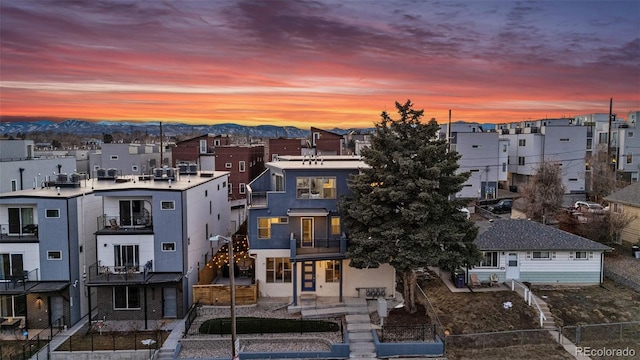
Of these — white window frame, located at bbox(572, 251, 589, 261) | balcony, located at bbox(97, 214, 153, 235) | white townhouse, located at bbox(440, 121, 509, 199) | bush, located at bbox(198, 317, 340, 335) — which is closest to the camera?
bush, located at bbox(198, 317, 340, 335)

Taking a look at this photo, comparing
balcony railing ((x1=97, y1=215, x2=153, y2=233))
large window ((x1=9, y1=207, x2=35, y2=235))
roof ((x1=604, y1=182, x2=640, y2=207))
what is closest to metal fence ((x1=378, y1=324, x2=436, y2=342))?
balcony railing ((x1=97, y1=215, x2=153, y2=233))

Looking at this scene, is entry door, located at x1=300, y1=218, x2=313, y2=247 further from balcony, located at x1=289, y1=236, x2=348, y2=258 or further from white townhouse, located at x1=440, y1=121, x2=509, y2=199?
white townhouse, located at x1=440, y1=121, x2=509, y2=199

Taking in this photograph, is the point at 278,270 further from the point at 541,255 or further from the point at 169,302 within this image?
the point at 541,255

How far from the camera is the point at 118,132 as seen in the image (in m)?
155

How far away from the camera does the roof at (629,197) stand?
33.9 m

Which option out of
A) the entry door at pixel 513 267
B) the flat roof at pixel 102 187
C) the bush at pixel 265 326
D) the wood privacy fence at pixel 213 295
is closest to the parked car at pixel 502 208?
the entry door at pixel 513 267

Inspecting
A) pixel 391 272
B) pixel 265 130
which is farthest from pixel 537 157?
pixel 265 130

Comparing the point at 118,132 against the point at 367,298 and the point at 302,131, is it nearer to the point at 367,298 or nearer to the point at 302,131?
the point at 302,131

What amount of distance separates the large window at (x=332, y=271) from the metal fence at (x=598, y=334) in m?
11.6

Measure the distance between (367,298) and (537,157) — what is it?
43365 mm

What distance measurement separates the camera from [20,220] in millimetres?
23156

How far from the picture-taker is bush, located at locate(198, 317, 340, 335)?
834 inches

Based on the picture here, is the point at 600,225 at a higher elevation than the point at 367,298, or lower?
higher

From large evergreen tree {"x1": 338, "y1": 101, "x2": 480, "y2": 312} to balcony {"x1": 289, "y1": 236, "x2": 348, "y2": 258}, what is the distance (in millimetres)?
1297
